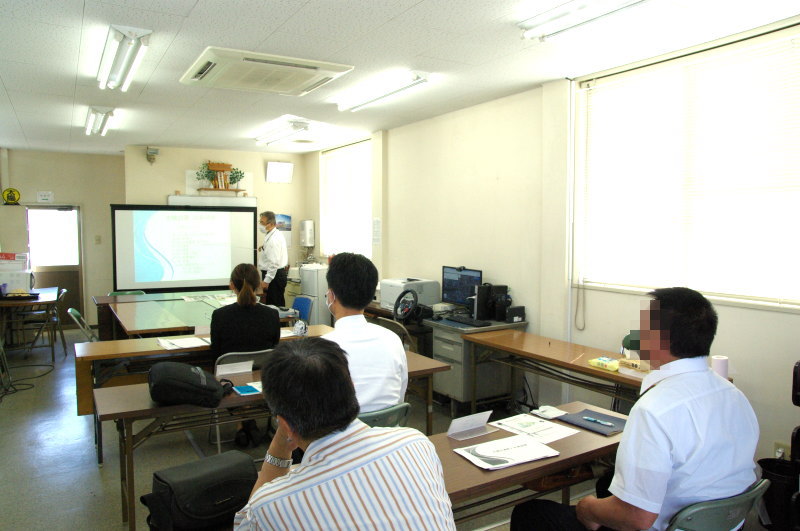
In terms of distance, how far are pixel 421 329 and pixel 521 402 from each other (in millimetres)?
1178

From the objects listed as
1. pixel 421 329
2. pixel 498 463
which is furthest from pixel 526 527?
pixel 421 329

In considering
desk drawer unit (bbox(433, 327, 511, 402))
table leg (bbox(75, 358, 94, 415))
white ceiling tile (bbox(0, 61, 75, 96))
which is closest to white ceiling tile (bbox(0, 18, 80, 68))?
white ceiling tile (bbox(0, 61, 75, 96))

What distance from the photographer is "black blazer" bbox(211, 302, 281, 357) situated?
11.6 ft

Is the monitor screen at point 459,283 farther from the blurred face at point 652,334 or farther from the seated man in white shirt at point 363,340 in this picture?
the blurred face at point 652,334

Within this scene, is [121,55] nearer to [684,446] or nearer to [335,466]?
[335,466]

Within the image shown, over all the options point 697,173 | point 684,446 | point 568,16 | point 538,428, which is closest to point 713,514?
point 684,446

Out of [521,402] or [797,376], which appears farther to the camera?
[521,402]

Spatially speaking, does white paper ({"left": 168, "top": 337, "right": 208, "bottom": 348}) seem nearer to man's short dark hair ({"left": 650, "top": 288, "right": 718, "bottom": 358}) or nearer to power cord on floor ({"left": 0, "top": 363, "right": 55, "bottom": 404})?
power cord on floor ({"left": 0, "top": 363, "right": 55, "bottom": 404})

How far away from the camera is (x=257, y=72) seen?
3840 mm

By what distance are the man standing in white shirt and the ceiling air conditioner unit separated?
2.82 metres

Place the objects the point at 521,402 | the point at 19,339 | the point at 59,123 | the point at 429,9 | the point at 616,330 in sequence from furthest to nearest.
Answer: the point at 19,339 → the point at 59,123 → the point at 521,402 → the point at 616,330 → the point at 429,9

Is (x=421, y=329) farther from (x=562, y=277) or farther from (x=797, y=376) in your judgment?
(x=797, y=376)

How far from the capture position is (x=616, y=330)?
13.2 feet

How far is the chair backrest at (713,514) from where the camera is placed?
57.0 inches
